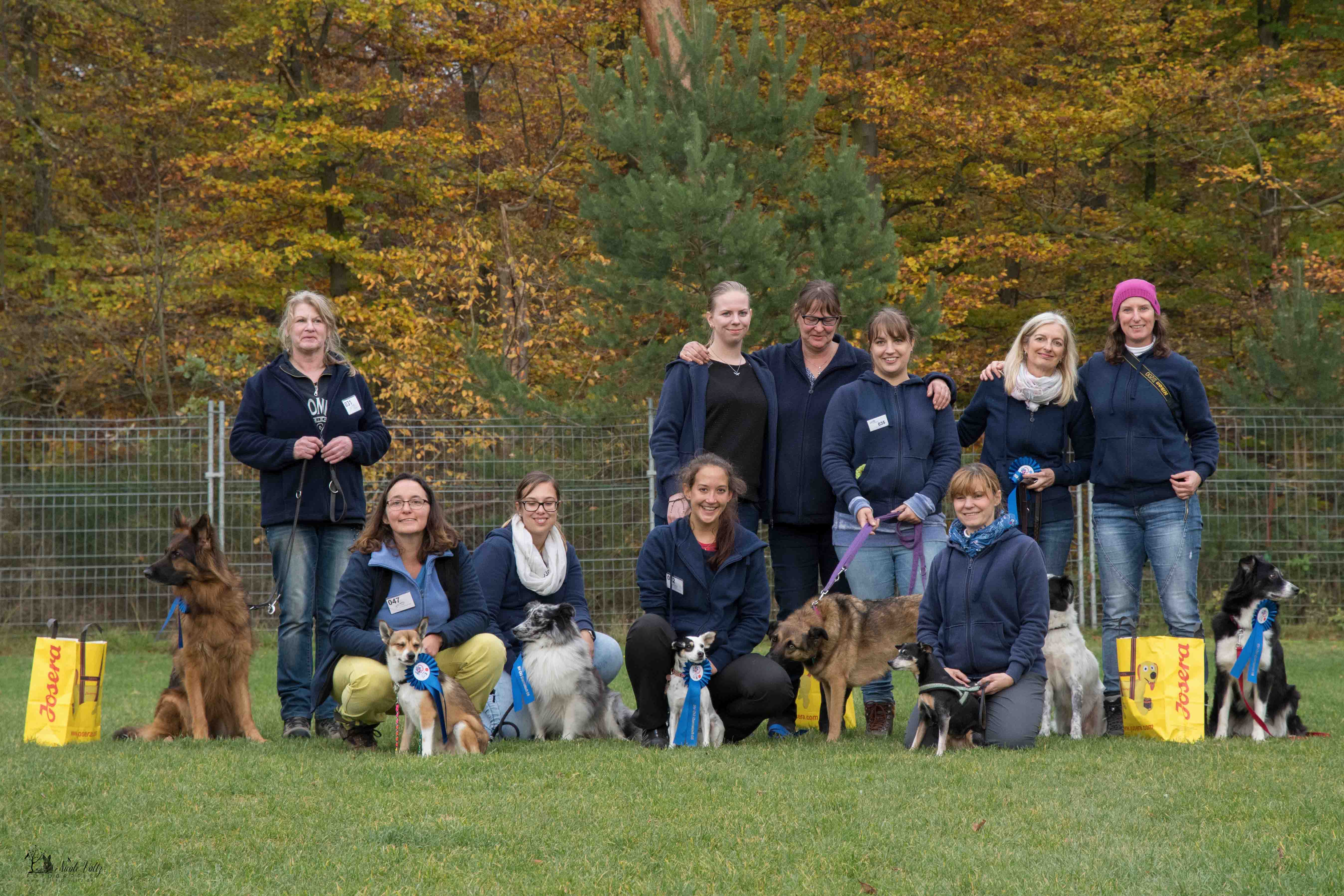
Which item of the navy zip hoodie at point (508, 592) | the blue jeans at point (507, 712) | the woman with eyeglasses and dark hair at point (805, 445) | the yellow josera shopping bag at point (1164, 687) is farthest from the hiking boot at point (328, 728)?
the yellow josera shopping bag at point (1164, 687)

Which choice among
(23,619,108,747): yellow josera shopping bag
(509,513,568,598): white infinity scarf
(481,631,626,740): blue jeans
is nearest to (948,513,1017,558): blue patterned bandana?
(481,631,626,740): blue jeans

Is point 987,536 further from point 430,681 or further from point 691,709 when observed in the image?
point 430,681

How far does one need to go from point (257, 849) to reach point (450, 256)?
44.7 ft

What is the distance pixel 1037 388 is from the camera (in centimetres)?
557

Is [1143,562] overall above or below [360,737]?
above

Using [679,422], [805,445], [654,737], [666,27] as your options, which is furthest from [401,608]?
[666,27]

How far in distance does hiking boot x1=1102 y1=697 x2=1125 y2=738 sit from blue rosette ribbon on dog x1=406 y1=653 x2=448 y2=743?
3017 mm

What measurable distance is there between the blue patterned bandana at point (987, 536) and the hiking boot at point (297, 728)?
310 cm

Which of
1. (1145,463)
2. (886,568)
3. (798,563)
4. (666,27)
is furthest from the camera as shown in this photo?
(666,27)

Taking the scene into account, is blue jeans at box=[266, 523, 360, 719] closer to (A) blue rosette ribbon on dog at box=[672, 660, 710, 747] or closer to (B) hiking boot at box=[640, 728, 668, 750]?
(B) hiking boot at box=[640, 728, 668, 750]

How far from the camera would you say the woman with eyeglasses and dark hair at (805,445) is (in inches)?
226

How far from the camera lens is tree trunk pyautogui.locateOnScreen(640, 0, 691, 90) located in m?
11.4

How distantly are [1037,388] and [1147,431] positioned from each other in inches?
20.7

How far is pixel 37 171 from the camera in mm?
16953
